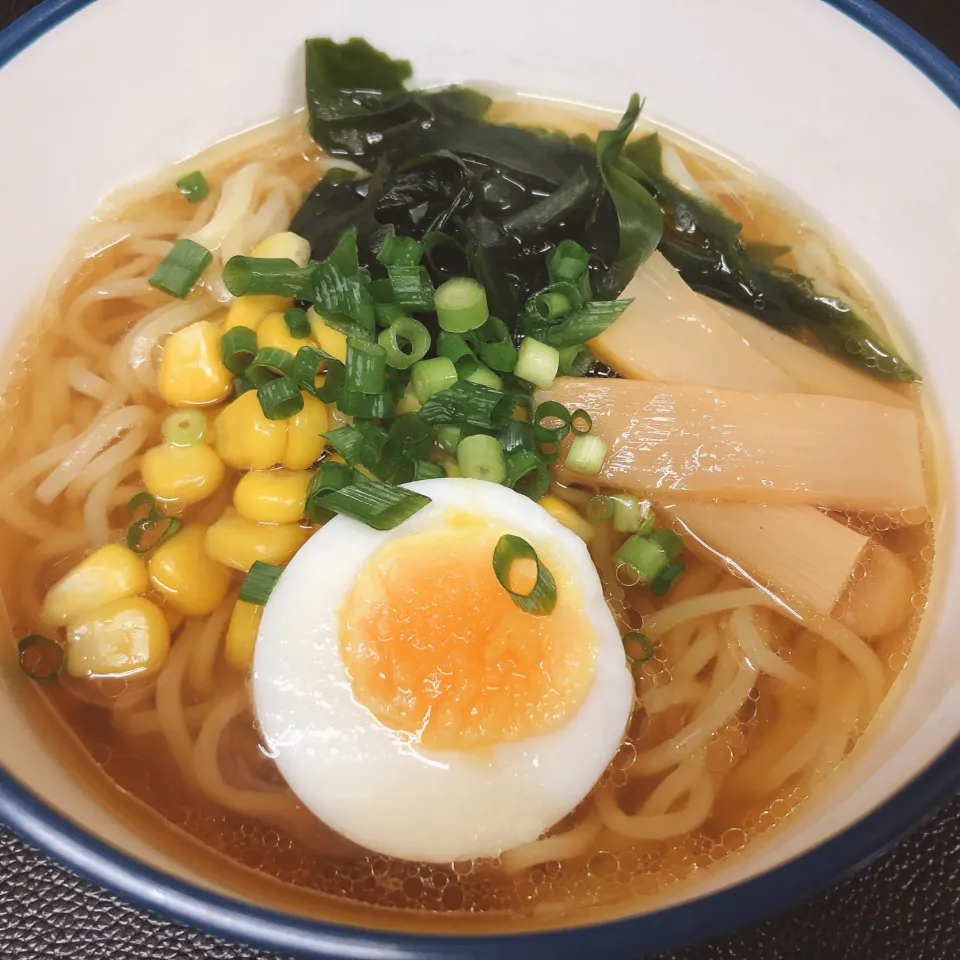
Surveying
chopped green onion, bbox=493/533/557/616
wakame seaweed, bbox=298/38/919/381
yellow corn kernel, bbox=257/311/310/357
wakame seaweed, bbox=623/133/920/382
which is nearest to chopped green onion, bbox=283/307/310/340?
yellow corn kernel, bbox=257/311/310/357

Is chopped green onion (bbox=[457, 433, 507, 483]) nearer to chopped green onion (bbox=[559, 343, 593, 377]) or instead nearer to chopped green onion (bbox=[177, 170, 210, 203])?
chopped green onion (bbox=[559, 343, 593, 377])

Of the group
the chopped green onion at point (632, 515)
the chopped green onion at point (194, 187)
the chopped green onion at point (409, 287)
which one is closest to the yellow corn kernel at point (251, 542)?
the chopped green onion at point (409, 287)

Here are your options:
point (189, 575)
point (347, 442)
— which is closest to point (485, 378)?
point (347, 442)

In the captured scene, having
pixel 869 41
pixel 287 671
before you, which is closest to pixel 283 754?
pixel 287 671

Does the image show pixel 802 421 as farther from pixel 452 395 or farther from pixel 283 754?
pixel 283 754

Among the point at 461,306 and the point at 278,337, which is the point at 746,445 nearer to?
the point at 461,306
